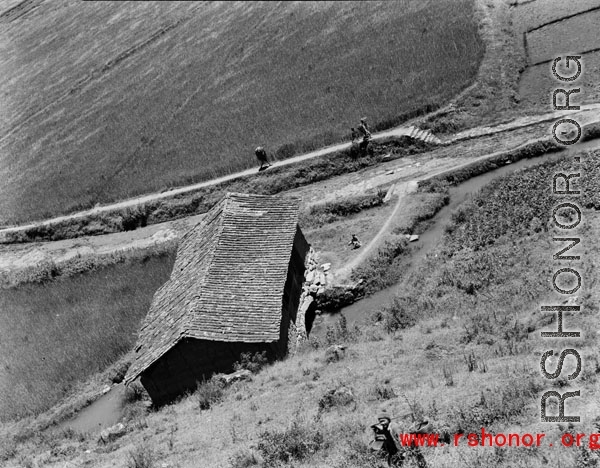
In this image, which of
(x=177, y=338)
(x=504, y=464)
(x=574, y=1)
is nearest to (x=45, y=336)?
(x=177, y=338)

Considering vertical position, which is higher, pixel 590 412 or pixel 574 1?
pixel 574 1

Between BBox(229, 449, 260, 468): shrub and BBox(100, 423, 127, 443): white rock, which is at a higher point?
BBox(229, 449, 260, 468): shrub

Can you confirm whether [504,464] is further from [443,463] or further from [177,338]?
[177,338]

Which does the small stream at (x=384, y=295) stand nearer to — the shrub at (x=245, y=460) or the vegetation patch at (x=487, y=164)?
the vegetation patch at (x=487, y=164)

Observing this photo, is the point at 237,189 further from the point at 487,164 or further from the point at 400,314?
the point at 400,314

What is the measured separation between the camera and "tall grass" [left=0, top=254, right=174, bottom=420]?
89.8 ft

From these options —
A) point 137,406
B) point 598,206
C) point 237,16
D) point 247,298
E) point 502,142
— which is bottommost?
point 137,406

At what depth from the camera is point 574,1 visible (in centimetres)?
4409

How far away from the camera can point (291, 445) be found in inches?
571

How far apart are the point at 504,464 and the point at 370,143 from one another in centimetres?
2659

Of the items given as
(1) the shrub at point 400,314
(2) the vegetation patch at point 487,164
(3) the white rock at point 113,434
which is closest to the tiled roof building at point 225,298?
(3) the white rock at point 113,434

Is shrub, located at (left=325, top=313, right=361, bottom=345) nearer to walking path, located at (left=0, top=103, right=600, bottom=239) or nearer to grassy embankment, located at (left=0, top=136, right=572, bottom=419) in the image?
grassy embankment, located at (left=0, top=136, right=572, bottom=419)

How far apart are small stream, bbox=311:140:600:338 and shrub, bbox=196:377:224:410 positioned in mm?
5275

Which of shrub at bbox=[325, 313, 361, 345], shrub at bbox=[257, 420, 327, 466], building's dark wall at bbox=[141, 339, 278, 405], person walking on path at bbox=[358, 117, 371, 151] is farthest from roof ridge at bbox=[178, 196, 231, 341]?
person walking on path at bbox=[358, 117, 371, 151]
